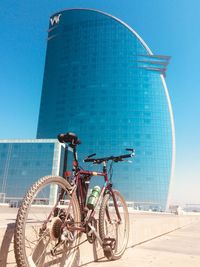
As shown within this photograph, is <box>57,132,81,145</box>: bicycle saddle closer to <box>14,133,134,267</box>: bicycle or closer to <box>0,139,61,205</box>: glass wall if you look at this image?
<box>14,133,134,267</box>: bicycle

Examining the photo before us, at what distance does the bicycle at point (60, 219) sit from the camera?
1.92m

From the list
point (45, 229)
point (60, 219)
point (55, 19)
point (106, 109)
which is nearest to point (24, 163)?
point (106, 109)

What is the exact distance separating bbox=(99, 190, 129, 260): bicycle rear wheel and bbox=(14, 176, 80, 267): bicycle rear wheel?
0.57 meters

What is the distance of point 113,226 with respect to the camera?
388 cm

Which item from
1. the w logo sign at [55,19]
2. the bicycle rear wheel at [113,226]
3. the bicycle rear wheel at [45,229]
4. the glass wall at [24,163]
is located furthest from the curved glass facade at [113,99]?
the bicycle rear wheel at [45,229]

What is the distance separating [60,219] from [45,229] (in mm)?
199

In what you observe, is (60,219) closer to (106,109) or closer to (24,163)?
(24,163)

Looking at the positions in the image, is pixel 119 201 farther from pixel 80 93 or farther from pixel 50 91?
pixel 50 91

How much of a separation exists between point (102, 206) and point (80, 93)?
3033 inches

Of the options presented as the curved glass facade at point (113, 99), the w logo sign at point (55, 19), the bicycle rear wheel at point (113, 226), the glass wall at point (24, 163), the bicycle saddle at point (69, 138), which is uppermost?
the w logo sign at point (55, 19)

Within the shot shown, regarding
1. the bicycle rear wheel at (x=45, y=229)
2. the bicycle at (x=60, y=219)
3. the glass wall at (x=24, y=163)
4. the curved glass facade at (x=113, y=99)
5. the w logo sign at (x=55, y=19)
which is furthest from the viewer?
the w logo sign at (x=55, y=19)

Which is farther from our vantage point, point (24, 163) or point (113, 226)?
point (24, 163)

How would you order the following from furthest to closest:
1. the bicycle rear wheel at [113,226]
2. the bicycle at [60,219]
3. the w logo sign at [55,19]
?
the w logo sign at [55,19] < the bicycle rear wheel at [113,226] < the bicycle at [60,219]

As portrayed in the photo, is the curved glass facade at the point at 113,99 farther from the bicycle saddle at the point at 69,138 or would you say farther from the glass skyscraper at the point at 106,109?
the bicycle saddle at the point at 69,138
